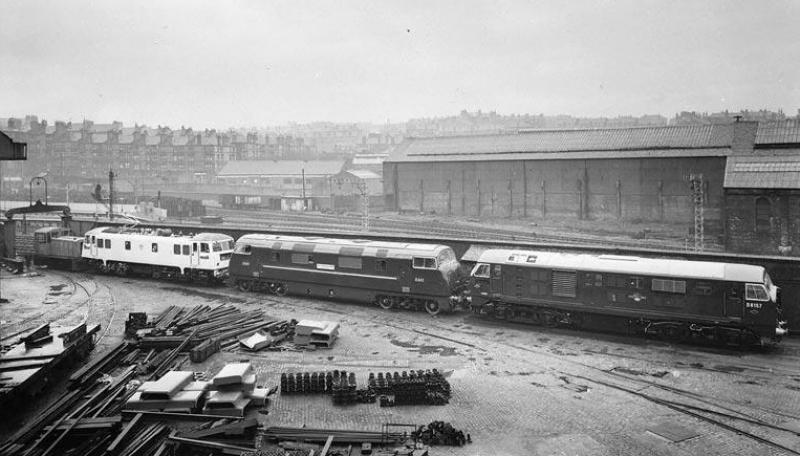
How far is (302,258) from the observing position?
96.7 feet

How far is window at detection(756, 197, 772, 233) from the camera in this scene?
41.1 meters

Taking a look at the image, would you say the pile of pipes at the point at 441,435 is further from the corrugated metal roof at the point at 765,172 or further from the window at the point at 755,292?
the corrugated metal roof at the point at 765,172

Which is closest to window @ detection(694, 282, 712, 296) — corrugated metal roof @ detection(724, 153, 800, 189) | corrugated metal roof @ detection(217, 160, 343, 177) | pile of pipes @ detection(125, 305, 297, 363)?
pile of pipes @ detection(125, 305, 297, 363)

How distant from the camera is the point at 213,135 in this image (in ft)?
393

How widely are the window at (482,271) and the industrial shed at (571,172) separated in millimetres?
32112

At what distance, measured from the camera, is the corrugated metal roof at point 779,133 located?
44.7m

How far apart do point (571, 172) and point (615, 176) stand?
4.58 metres

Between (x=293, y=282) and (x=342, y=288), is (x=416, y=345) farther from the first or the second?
(x=293, y=282)

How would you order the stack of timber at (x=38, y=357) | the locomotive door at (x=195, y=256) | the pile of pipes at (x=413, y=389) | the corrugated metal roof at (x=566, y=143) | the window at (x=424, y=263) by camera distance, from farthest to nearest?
the corrugated metal roof at (x=566, y=143) < the locomotive door at (x=195, y=256) < the window at (x=424, y=263) < the pile of pipes at (x=413, y=389) < the stack of timber at (x=38, y=357)

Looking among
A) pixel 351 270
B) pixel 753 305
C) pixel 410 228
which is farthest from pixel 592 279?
pixel 410 228

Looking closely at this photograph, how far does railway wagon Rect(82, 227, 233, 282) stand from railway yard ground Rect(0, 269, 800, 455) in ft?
18.2

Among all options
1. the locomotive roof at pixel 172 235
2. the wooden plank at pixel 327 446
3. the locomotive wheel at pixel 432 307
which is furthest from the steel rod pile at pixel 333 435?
the locomotive roof at pixel 172 235

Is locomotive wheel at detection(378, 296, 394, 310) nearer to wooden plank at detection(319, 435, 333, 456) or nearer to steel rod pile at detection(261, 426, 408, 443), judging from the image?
steel rod pile at detection(261, 426, 408, 443)

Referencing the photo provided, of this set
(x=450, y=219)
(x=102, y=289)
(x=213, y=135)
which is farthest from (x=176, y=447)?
(x=213, y=135)
